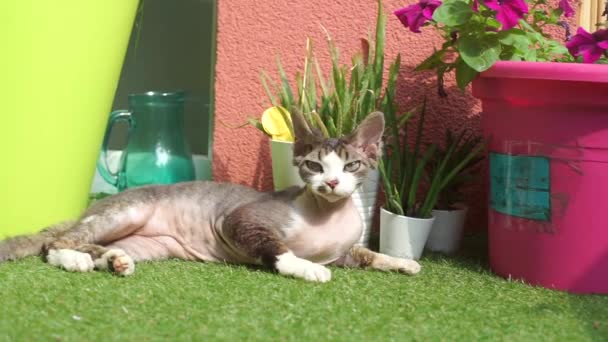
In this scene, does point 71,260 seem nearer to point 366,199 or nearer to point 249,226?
point 249,226

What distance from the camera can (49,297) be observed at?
158cm

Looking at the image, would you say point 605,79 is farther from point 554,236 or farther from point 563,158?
point 554,236

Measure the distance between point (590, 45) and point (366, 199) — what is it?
771 millimetres

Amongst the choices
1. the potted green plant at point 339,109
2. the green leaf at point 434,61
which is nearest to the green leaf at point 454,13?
the green leaf at point 434,61

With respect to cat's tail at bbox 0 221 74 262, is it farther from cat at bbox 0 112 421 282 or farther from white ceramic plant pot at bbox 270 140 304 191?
white ceramic plant pot at bbox 270 140 304 191

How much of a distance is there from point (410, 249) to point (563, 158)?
0.54m

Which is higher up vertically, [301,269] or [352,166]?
[352,166]

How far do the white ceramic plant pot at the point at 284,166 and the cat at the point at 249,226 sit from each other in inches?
5.6

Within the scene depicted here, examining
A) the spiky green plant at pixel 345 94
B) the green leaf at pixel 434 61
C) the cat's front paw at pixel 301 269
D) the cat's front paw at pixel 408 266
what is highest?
the green leaf at pixel 434 61

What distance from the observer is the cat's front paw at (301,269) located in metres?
1.79

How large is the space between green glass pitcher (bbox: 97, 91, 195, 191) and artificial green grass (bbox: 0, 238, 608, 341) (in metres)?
0.87

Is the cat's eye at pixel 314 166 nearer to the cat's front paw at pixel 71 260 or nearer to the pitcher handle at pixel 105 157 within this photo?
the cat's front paw at pixel 71 260

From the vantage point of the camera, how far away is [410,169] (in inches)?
85.2

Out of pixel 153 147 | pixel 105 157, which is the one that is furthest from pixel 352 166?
pixel 105 157
